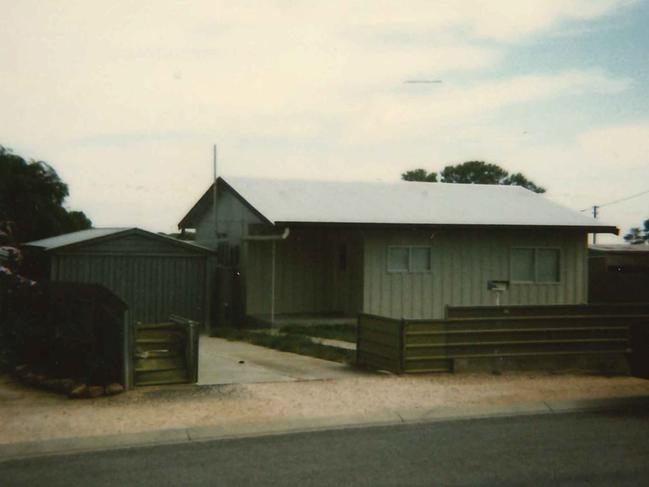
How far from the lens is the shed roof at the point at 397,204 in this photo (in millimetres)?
20953

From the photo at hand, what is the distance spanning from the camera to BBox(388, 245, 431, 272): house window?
21.4 m

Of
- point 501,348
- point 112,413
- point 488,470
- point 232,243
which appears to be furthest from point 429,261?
point 488,470

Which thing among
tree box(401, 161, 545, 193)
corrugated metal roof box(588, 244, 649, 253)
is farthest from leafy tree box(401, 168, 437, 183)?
corrugated metal roof box(588, 244, 649, 253)

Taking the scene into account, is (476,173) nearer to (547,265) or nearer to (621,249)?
(621,249)

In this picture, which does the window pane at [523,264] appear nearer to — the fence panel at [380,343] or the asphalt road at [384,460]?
the fence panel at [380,343]

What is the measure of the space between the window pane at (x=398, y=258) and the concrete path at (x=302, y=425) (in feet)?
34.0

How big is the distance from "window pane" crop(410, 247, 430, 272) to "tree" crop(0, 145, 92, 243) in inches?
359

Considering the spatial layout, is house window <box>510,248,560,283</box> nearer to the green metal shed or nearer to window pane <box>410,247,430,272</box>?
window pane <box>410,247,430,272</box>

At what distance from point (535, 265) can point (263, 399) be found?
44.4 feet

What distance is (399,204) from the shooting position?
75.9 feet

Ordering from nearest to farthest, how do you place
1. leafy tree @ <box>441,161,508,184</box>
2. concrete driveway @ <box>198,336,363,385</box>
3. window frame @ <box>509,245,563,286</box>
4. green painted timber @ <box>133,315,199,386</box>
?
green painted timber @ <box>133,315,199,386</box> → concrete driveway @ <box>198,336,363,385</box> → window frame @ <box>509,245,563,286</box> → leafy tree @ <box>441,161,508,184</box>

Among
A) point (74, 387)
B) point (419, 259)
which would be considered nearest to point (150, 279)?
point (419, 259)

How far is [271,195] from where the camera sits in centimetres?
2261

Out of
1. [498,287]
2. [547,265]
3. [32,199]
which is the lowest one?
[498,287]
